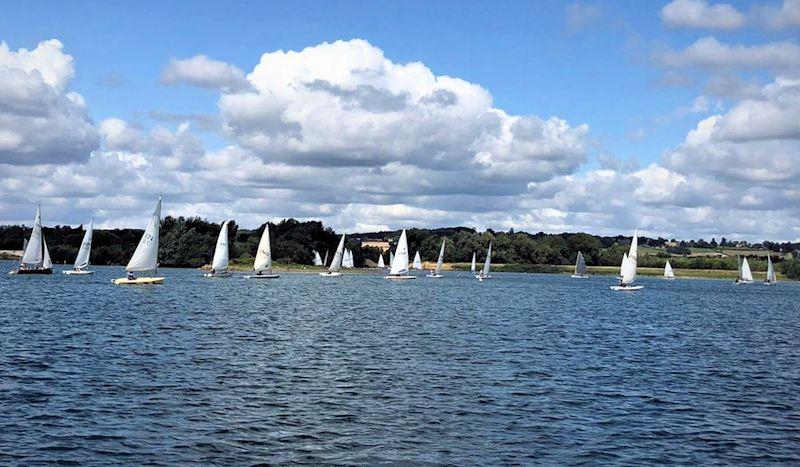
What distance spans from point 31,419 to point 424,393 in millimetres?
15764

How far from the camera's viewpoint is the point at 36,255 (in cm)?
14838

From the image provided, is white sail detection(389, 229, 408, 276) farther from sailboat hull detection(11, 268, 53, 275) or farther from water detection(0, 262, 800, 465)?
water detection(0, 262, 800, 465)

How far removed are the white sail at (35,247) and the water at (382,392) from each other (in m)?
72.5

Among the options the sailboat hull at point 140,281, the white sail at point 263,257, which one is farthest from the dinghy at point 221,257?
the sailboat hull at point 140,281

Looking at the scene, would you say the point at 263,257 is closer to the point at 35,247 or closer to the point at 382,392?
the point at 35,247

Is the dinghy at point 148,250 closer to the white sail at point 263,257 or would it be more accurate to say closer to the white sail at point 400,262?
the white sail at point 263,257

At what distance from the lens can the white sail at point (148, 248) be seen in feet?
375

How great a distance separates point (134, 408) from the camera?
106 ft

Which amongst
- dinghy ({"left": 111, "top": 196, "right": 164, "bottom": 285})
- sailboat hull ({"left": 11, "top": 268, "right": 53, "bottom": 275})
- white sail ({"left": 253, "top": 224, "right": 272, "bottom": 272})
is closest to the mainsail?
white sail ({"left": 253, "top": 224, "right": 272, "bottom": 272})

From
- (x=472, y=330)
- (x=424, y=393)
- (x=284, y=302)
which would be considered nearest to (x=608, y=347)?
(x=472, y=330)

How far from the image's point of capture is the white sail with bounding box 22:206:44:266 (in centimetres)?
14188

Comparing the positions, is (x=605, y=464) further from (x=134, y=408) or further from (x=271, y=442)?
(x=134, y=408)

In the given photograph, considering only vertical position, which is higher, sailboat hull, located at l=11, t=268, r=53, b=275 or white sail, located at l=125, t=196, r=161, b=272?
white sail, located at l=125, t=196, r=161, b=272

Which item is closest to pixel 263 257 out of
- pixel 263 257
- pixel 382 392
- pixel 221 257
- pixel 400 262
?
pixel 263 257
